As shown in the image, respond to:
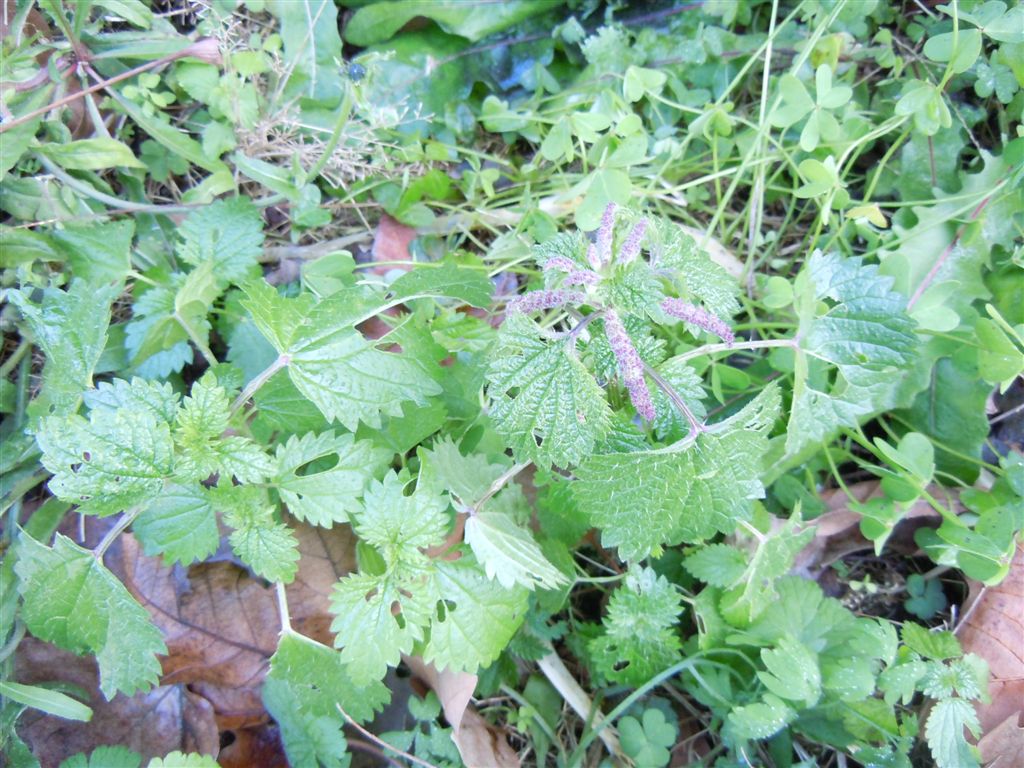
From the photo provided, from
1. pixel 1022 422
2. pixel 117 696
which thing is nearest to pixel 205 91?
pixel 117 696

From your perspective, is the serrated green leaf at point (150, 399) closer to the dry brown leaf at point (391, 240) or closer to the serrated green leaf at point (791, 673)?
the dry brown leaf at point (391, 240)

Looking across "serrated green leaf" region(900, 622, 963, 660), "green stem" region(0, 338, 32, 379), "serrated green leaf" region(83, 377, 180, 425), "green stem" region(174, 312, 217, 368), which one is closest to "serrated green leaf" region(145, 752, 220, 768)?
"serrated green leaf" region(83, 377, 180, 425)


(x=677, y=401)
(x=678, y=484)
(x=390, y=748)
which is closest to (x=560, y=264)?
(x=677, y=401)

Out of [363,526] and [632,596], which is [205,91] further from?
[632,596]

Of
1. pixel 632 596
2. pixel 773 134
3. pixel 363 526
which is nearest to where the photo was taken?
pixel 363 526

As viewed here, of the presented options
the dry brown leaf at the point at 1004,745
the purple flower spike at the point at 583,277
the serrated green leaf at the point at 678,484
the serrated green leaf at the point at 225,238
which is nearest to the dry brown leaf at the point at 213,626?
the serrated green leaf at the point at 225,238

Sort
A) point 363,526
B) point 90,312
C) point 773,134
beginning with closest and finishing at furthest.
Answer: point 363,526, point 90,312, point 773,134
